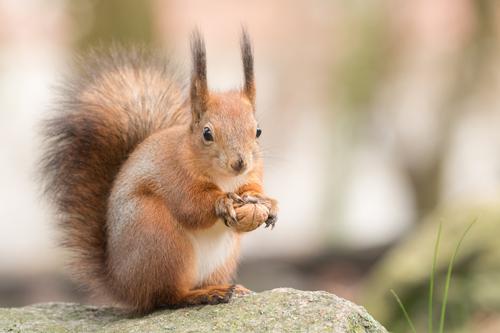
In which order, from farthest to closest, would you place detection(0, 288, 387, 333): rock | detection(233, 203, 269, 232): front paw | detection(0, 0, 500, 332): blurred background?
detection(0, 0, 500, 332): blurred background
detection(233, 203, 269, 232): front paw
detection(0, 288, 387, 333): rock

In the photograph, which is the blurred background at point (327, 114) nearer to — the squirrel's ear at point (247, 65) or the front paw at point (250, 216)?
the squirrel's ear at point (247, 65)

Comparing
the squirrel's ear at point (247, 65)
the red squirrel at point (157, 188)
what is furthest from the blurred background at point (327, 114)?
the squirrel's ear at point (247, 65)

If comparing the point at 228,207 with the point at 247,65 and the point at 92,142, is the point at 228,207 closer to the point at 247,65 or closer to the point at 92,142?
the point at 247,65

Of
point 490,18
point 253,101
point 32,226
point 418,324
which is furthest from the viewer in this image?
point 32,226

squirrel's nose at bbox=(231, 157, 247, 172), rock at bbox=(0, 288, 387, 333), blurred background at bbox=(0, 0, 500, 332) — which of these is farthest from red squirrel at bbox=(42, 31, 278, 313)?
blurred background at bbox=(0, 0, 500, 332)

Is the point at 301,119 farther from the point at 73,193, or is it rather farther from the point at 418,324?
the point at 73,193

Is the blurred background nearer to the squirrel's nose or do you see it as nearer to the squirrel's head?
the squirrel's head

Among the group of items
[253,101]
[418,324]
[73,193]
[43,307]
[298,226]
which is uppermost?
[253,101]

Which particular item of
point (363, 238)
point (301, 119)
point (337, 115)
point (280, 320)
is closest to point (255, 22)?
point (301, 119)

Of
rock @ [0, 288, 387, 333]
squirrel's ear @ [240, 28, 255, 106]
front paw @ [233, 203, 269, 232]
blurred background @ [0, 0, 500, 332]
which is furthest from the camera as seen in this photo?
blurred background @ [0, 0, 500, 332]
